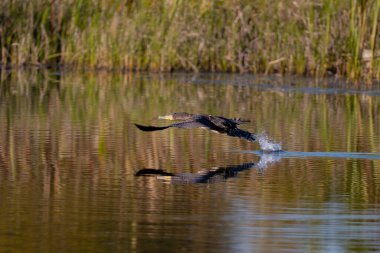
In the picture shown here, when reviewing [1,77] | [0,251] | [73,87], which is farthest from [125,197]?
[1,77]

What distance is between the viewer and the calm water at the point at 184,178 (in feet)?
18.5

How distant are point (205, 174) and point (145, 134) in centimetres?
256

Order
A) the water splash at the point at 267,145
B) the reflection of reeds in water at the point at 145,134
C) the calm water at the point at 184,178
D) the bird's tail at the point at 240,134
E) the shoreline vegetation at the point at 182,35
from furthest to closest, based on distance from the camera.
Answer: the shoreline vegetation at the point at 182,35 < the water splash at the point at 267,145 < the bird's tail at the point at 240,134 < the reflection of reeds in water at the point at 145,134 < the calm water at the point at 184,178

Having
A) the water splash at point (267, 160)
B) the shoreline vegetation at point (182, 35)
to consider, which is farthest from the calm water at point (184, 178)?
the shoreline vegetation at point (182, 35)

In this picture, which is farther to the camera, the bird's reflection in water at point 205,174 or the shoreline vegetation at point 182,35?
the shoreline vegetation at point 182,35

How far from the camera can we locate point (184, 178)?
7.69 m

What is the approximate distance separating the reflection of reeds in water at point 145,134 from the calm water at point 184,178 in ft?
0.05

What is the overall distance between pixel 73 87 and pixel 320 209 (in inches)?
380

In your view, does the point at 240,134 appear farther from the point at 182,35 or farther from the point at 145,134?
the point at 182,35

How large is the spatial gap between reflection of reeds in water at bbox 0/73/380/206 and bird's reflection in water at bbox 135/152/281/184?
16 centimetres

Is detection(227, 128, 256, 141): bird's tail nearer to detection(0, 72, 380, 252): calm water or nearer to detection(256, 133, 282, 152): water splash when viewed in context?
detection(0, 72, 380, 252): calm water

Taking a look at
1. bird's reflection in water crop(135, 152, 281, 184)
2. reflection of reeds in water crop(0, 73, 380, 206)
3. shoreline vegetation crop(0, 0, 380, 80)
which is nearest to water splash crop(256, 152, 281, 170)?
bird's reflection in water crop(135, 152, 281, 184)

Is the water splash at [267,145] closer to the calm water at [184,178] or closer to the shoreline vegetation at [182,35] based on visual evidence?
the calm water at [184,178]

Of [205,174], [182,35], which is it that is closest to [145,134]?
[205,174]
